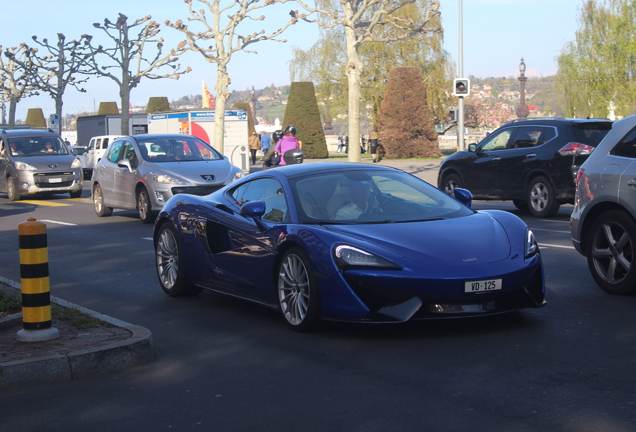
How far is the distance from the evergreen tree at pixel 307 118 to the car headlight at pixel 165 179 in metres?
37.9

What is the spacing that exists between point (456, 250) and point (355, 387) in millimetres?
1611

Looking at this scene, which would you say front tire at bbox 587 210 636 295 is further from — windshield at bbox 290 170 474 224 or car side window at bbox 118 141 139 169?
car side window at bbox 118 141 139 169

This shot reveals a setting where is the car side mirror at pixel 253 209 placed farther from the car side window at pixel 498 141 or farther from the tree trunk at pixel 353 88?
the tree trunk at pixel 353 88

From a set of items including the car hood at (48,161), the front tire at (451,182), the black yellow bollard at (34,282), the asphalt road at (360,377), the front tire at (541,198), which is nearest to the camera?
the asphalt road at (360,377)

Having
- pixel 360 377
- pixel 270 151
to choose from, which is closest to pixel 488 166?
pixel 270 151

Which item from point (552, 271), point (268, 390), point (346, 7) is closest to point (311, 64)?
point (346, 7)

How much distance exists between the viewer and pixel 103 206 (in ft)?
58.3

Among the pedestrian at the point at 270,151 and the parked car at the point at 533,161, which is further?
the pedestrian at the point at 270,151

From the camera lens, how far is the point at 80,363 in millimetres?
5316

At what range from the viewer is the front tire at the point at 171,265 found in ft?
26.3

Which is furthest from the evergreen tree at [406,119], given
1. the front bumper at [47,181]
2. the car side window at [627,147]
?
the car side window at [627,147]

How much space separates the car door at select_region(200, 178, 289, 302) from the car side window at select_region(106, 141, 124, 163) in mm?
10343

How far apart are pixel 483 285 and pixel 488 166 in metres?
11.0

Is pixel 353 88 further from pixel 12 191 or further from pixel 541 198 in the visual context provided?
pixel 541 198
